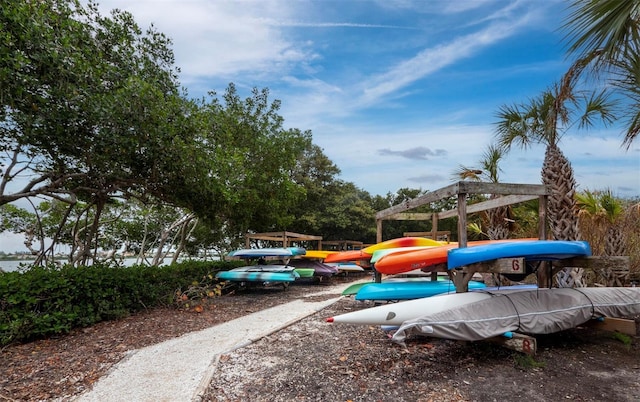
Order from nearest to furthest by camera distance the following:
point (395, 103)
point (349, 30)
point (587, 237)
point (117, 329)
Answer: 1. point (117, 329)
2. point (349, 30)
3. point (395, 103)
4. point (587, 237)

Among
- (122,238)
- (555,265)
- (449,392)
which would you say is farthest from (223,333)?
(122,238)

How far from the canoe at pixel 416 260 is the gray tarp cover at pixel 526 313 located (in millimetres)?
907

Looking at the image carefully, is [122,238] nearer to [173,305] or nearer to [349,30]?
[173,305]

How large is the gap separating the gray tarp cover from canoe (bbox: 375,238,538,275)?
907mm

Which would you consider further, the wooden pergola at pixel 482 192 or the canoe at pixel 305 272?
the canoe at pixel 305 272

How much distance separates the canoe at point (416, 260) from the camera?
534 centimetres

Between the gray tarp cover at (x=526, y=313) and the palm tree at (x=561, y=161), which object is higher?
the palm tree at (x=561, y=161)

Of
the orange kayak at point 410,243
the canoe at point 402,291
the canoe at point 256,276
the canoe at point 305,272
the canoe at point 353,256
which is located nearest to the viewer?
the canoe at point 402,291

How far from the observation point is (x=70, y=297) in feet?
20.2

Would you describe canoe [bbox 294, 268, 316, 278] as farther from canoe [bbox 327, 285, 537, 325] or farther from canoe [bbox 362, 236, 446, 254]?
canoe [bbox 327, 285, 537, 325]

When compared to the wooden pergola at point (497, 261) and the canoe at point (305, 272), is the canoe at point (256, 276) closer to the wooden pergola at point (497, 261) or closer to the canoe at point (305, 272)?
the canoe at point (305, 272)

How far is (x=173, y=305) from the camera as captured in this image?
8.23 metres

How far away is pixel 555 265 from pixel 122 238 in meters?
16.5

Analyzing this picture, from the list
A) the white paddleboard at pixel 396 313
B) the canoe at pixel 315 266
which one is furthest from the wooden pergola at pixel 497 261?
the canoe at pixel 315 266
